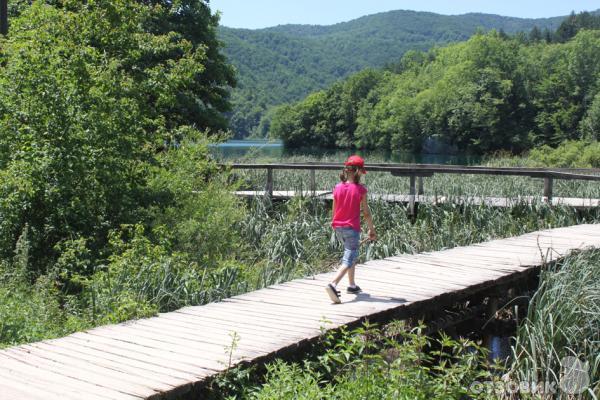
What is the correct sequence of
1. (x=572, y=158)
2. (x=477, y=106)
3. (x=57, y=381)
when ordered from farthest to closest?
(x=477, y=106), (x=572, y=158), (x=57, y=381)

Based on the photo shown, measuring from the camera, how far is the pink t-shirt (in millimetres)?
6699

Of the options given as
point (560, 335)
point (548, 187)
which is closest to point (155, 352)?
point (560, 335)

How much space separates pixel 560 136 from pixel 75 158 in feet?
219

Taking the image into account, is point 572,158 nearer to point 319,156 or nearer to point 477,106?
point 319,156

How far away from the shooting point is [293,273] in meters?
8.99

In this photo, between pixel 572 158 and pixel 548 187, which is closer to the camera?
pixel 548 187

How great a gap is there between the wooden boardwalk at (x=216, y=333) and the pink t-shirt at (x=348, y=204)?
0.68 meters

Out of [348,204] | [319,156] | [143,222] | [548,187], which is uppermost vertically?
[348,204]

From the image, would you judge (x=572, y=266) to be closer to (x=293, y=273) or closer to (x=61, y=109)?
(x=293, y=273)

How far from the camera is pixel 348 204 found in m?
6.73

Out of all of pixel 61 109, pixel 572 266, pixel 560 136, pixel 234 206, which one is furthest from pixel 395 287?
pixel 560 136

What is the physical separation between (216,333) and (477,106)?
7454 centimetres

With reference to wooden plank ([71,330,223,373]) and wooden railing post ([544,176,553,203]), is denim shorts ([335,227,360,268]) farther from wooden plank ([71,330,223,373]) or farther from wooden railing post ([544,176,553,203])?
wooden railing post ([544,176,553,203])

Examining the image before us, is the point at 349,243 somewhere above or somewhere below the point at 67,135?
below
